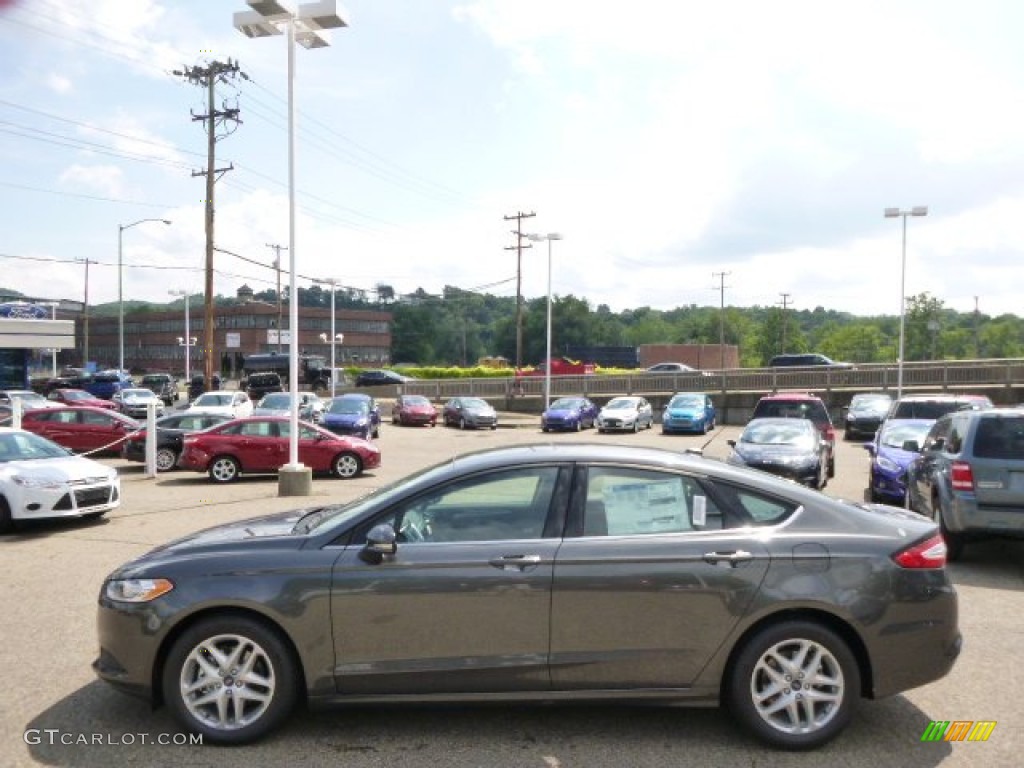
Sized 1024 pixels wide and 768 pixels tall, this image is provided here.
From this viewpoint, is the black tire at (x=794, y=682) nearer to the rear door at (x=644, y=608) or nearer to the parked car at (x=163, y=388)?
the rear door at (x=644, y=608)

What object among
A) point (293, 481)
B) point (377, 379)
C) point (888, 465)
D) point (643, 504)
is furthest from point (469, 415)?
point (643, 504)

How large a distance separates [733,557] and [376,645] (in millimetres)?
1823

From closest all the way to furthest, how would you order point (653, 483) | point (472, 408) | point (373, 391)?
point (653, 483), point (472, 408), point (373, 391)

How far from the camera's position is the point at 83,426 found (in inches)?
859

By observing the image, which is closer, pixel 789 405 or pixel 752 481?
pixel 752 481

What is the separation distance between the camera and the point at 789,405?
65.6ft

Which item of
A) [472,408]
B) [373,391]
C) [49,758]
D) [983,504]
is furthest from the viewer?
[373,391]

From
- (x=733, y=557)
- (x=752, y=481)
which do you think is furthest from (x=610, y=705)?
(x=752, y=481)

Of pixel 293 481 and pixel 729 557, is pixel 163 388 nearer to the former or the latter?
pixel 293 481

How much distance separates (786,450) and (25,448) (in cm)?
1132

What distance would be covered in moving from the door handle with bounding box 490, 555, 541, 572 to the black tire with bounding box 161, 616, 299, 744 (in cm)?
115

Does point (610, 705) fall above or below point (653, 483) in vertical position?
below

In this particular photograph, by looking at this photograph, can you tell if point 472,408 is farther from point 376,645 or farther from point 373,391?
point 376,645

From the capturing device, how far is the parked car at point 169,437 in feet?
64.3
